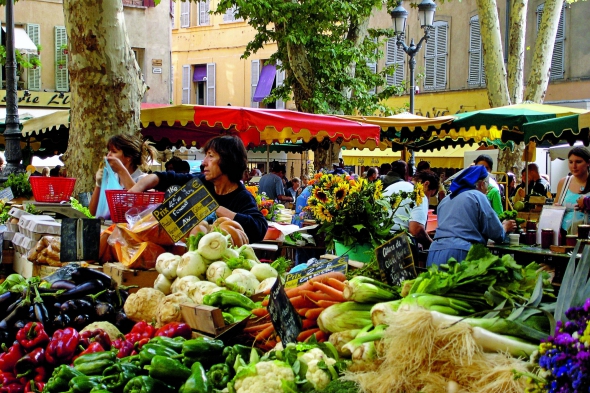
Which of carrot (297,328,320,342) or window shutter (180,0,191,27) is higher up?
→ window shutter (180,0,191,27)

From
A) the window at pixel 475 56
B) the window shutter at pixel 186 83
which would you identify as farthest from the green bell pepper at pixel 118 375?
the window shutter at pixel 186 83

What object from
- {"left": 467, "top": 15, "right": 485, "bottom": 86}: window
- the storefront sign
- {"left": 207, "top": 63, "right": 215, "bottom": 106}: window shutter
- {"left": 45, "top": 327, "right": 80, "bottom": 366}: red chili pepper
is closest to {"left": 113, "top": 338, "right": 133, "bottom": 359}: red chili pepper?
{"left": 45, "top": 327, "right": 80, "bottom": 366}: red chili pepper

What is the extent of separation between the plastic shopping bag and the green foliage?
10.8m

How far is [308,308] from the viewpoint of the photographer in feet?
10.1

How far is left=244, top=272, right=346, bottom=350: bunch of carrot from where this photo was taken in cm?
294

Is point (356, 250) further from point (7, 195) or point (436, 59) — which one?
point (436, 59)

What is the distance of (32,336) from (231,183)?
1.80 m

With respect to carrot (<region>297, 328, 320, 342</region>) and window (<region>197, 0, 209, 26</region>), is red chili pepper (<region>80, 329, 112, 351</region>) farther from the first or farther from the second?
window (<region>197, 0, 209, 26</region>)

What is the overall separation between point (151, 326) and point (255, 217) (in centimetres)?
146

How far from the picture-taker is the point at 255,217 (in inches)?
184

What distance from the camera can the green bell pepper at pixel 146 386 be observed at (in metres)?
2.70

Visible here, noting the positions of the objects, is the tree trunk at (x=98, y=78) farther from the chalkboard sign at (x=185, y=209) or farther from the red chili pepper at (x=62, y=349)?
the red chili pepper at (x=62, y=349)

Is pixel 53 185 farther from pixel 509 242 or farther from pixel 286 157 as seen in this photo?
pixel 286 157

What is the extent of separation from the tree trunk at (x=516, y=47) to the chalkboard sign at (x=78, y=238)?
1450cm
